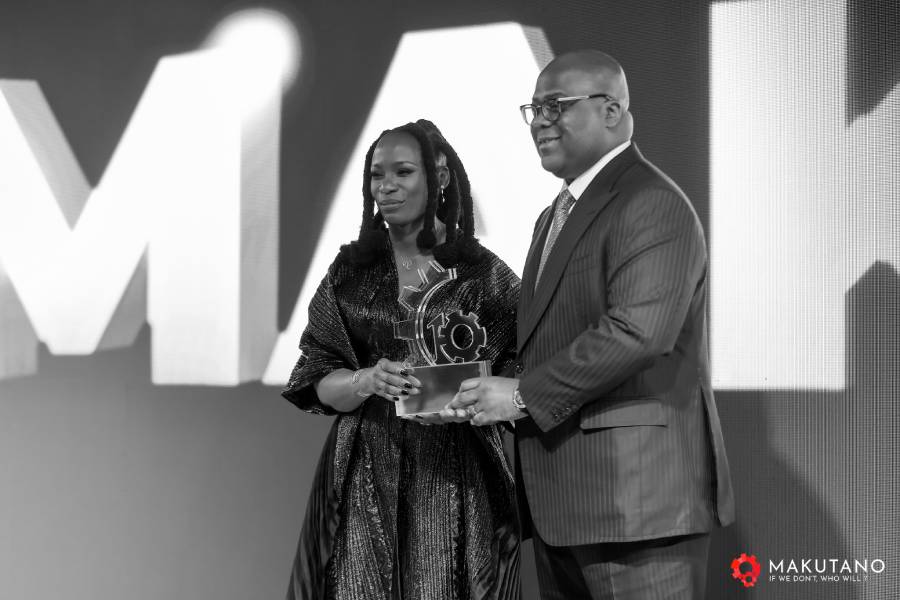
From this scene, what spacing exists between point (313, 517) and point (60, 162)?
207cm

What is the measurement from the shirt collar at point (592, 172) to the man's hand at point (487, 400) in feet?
1.29

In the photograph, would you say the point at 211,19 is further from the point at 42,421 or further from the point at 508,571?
the point at 508,571

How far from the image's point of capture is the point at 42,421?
11.4ft

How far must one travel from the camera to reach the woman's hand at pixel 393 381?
1.88 m

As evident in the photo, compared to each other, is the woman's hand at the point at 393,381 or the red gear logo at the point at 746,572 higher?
the woman's hand at the point at 393,381

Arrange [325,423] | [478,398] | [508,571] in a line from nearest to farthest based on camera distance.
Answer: [478,398] → [508,571] → [325,423]

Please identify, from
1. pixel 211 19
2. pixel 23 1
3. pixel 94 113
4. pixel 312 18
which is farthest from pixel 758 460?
pixel 23 1

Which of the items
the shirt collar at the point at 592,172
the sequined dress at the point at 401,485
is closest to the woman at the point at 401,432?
the sequined dress at the point at 401,485

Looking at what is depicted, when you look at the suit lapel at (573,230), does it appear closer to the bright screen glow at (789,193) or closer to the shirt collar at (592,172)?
the shirt collar at (592,172)

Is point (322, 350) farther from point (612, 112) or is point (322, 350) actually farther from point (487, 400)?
point (612, 112)

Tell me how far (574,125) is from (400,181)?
533 millimetres

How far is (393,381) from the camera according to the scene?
6.24 ft

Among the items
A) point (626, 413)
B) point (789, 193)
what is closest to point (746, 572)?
point (789, 193)

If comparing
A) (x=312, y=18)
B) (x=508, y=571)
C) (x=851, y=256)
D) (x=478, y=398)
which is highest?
(x=312, y=18)
